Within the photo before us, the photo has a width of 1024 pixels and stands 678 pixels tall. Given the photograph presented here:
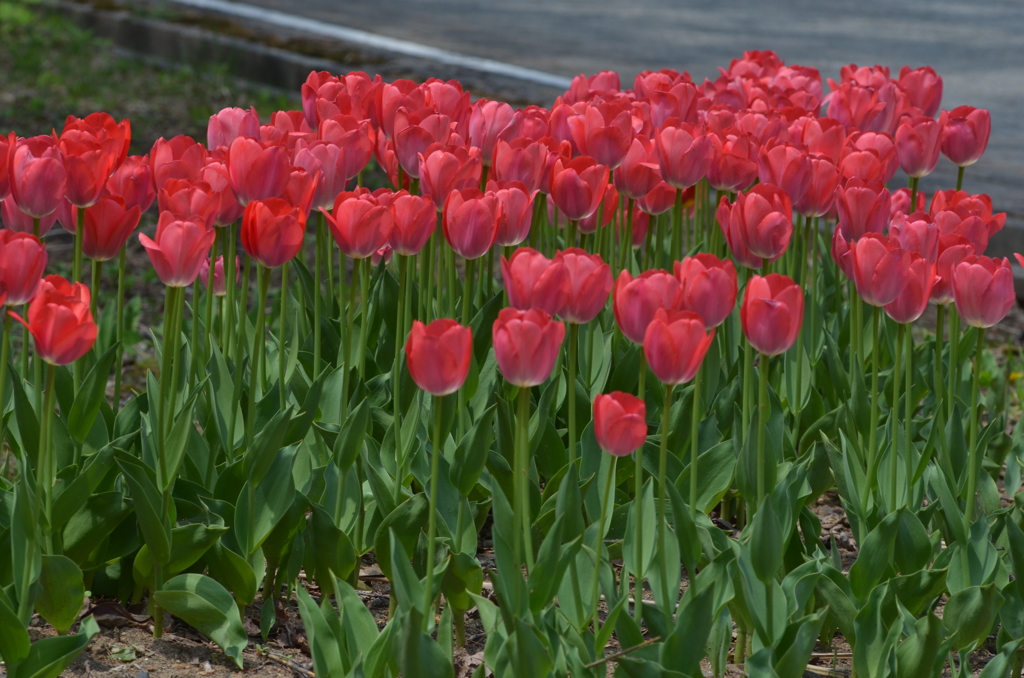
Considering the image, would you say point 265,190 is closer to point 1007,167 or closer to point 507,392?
point 507,392

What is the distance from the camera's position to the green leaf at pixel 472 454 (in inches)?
66.2

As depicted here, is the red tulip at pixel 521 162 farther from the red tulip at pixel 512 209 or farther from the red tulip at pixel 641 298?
the red tulip at pixel 641 298

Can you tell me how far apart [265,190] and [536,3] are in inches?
358

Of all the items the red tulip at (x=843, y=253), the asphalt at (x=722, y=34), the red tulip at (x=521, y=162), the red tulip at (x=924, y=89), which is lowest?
the asphalt at (x=722, y=34)

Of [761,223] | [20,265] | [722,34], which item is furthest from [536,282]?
[722,34]

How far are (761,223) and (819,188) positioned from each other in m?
0.34

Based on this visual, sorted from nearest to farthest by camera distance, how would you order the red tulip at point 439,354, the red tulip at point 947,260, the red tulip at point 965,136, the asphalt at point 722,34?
the red tulip at point 439,354, the red tulip at point 947,260, the red tulip at point 965,136, the asphalt at point 722,34

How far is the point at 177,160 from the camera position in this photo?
1.85 meters

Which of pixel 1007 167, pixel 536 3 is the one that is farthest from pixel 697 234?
pixel 536 3

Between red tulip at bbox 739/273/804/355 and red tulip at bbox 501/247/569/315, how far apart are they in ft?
0.75

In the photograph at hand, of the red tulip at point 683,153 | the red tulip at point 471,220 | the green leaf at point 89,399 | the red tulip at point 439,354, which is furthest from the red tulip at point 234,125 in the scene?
the red tulip at point 439,354

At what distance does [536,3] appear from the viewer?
1040 cm

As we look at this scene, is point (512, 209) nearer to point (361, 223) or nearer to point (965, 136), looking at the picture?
point (361, 223)

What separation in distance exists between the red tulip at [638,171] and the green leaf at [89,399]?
950mm
